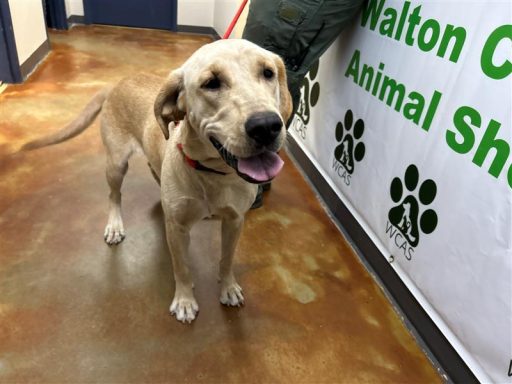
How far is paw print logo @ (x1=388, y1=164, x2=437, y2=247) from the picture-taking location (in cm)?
190

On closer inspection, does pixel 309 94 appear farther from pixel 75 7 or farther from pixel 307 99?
pixel 75 7

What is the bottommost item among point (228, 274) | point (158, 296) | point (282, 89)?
point (158, 296)

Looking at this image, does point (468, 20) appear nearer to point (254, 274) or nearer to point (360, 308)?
point (360, 308)

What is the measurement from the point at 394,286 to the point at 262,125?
1.40 m

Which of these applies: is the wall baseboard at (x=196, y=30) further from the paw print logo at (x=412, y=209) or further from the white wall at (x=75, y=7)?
the paw print logo at (x=412, y=209)

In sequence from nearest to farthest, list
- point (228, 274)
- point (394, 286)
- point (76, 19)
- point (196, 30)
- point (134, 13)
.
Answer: point (228, 274), point (394, 286), point (76, 19), point (134, 13), point (196, 30)

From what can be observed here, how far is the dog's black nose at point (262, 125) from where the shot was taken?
4.19 feet

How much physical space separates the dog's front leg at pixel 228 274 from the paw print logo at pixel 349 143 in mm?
981

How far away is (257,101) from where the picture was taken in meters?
1.33

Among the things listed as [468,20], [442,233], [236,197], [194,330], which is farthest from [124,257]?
[468,20]

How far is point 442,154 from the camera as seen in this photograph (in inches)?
71.2

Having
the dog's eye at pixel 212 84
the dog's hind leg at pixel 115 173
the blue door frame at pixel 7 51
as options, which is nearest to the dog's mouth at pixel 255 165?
the dog's eye at pixel 212 84

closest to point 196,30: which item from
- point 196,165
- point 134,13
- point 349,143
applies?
point 134,13

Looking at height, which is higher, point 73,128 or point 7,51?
point 73,128
